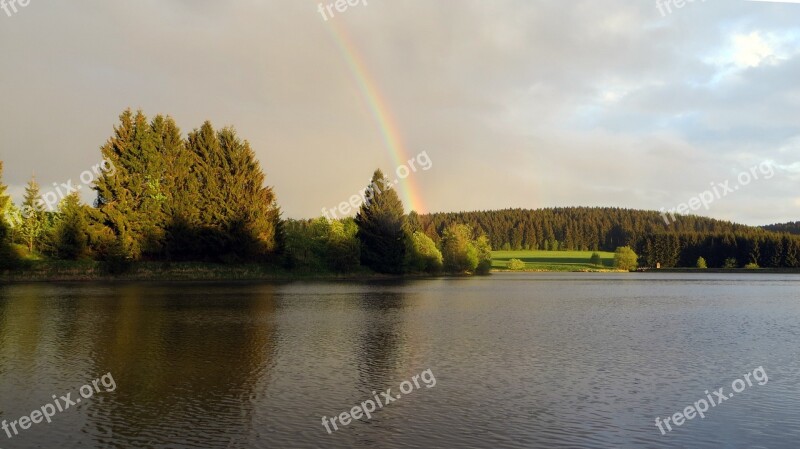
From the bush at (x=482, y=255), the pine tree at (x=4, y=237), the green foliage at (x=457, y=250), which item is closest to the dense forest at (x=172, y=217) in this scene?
the pine tree at (x=4, y=237)

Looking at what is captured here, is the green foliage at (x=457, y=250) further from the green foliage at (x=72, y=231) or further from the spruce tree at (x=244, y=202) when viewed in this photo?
the green foliage at (x=72, y=231)

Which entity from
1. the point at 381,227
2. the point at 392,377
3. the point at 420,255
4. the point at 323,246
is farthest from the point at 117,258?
the point at 392,377

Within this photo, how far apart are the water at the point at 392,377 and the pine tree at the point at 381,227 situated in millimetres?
74294

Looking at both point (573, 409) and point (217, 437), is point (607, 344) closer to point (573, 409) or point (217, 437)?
point (573, 409)

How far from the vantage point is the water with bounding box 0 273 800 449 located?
50.4 ft

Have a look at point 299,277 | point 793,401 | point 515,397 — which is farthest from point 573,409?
point 299,277

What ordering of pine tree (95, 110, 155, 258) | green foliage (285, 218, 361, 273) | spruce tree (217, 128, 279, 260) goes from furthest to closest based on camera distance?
1. green foliage (285, 218, 361, 273)
2. spruce tree (217, 128, 279, 260)
3. pine tree (95, 110, 155, 258)

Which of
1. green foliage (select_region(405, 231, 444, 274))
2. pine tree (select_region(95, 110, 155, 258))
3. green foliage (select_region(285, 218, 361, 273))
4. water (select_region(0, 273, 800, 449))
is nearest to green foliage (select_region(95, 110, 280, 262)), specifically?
pine tree (select_region(95, 110, 155, 258))

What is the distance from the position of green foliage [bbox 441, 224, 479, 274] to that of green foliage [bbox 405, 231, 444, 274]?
28.7 feet

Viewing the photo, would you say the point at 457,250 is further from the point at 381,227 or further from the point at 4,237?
the point at 4,237

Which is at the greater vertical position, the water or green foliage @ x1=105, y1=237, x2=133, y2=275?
green foliage @ x1=105, y1=237, x2=133, y2=275

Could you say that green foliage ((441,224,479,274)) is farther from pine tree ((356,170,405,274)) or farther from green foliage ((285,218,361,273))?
green foliage ((285,218,361,273))

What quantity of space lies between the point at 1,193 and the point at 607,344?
273 feet

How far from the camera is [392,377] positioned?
22.8 metres
